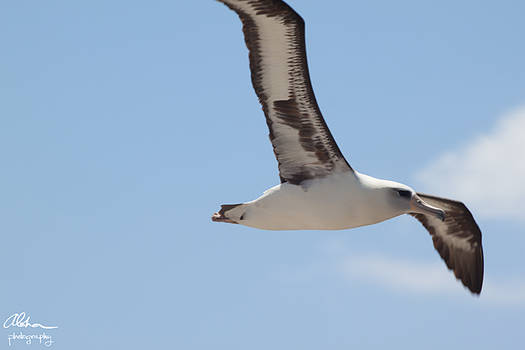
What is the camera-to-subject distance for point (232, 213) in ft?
42.4

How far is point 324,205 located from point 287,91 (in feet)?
6.43

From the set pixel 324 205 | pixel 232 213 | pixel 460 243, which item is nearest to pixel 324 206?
pixel 324 205

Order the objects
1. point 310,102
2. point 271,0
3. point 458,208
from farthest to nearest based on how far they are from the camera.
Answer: point 458,208 < point 310,102 < point 271,0

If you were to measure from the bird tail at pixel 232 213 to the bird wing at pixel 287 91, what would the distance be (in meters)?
0.96

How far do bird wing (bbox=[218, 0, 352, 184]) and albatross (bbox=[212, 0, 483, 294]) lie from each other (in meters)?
0.02

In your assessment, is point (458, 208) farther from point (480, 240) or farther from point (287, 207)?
point (287, 207)

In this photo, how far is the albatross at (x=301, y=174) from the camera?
39.4 feet

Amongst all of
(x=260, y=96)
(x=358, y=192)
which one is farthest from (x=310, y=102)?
(x=358, y=192)

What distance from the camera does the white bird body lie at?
41.1ft

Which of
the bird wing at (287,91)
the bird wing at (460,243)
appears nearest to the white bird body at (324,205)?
the bird wing at (287,91)

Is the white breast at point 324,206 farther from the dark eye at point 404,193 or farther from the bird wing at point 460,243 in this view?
the bird wing at point 460,243

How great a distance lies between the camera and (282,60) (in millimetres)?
11930

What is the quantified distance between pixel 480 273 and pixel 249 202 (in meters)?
6.36

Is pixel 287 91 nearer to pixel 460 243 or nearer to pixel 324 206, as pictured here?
pixel 324 206
